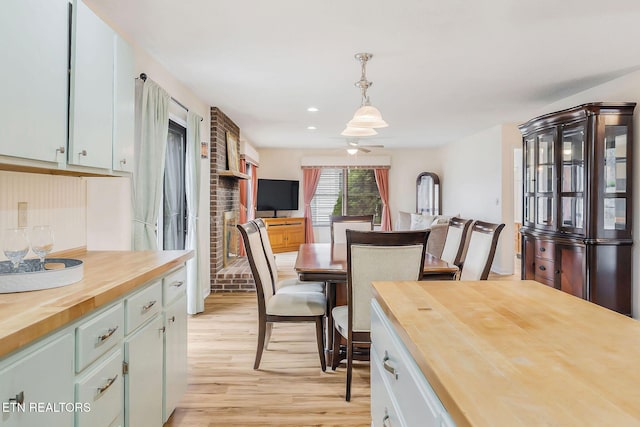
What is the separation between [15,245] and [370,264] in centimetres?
163

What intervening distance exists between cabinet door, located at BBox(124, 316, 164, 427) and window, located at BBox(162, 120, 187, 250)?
203cm

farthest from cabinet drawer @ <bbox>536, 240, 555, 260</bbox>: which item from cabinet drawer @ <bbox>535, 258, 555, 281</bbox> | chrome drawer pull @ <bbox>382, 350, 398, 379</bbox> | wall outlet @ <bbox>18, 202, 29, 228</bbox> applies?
wall outlet @ <bbox>18, 202, 29, 228</bbox>

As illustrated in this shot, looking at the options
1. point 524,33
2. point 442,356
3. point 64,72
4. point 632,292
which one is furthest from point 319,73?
point 632,292

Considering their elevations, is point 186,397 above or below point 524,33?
below

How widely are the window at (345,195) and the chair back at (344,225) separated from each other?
4525 millimetres

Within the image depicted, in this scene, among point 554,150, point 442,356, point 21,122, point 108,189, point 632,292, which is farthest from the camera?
point 554,150

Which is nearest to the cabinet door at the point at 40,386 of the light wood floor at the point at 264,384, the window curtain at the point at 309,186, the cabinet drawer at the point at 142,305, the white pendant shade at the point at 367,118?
the cabinet drawer at the point at 142,305

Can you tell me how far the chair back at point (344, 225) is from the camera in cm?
451

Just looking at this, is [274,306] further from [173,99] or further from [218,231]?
[218,231]

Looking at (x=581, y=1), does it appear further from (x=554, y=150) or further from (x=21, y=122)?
(x=21, y=122)

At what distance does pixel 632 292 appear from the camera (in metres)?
3.57

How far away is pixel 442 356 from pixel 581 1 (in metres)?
2.47

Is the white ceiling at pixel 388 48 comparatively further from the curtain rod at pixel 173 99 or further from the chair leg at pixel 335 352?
the chair leg at pixel 335 352

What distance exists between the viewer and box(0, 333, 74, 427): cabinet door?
0.93m
